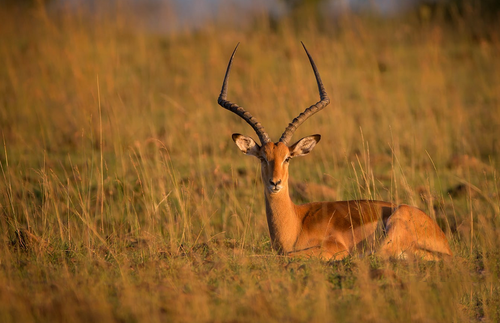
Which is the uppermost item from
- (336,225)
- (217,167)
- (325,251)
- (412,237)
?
(217,167)

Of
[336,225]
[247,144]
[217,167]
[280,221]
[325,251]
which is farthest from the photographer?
[217,167]

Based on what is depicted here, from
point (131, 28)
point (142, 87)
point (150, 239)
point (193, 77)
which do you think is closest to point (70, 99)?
point (142, 87)

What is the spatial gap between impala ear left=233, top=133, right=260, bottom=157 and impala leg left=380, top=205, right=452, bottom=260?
1816 millimetres

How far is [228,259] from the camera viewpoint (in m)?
5.48

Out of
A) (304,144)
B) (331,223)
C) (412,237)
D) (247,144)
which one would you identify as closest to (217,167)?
(247,144)

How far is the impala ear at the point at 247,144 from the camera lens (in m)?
6.73

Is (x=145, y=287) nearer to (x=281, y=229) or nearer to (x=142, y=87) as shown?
(x=281, y=229)

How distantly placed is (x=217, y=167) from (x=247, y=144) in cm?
88

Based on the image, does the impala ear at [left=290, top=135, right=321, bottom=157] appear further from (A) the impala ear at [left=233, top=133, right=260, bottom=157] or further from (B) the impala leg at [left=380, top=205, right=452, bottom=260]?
(B) the impala leg at [left=380, top=205, right=452, bottom=260]

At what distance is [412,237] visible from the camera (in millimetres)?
6324

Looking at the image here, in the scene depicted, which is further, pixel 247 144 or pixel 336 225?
pixel 247 144

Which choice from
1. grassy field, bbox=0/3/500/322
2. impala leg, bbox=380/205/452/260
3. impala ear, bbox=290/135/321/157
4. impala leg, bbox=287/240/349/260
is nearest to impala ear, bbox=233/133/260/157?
grassy field, bbox=0/3/500/322

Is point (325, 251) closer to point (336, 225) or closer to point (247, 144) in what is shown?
point (336, 225)

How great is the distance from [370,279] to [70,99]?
31.9 ft
